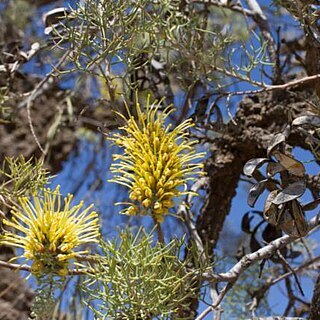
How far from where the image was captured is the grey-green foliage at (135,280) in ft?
1.85

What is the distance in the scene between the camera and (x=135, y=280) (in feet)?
1.88

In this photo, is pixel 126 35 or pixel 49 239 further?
pixel 126 35

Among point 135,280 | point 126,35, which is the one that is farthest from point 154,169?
point 126,35

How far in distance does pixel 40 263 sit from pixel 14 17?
3.96ft

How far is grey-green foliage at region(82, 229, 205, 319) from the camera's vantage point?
56 cm

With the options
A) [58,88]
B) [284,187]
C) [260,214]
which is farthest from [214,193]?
[58,88]

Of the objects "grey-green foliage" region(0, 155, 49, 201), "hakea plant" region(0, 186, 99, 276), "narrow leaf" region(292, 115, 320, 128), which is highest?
"grey-green foliage" region(0, 155, 49, 201)

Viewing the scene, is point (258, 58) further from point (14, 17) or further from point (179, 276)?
point (14, 17)

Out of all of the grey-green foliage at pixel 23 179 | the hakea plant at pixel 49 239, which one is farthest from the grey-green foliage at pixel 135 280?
the grey-green foliage at pixel 23 179

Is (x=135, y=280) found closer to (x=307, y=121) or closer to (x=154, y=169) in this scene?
(x=154, y=169)

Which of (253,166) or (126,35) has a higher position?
(126,35)

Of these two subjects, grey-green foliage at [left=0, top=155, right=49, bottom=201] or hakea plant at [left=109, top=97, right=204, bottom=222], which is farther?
grey-green foliage at [left=0, top=155, right=49, bottom=201]

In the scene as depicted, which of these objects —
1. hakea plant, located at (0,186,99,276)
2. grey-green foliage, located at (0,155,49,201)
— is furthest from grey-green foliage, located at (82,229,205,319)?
grey-green foliage, located at (0,155,49,201)

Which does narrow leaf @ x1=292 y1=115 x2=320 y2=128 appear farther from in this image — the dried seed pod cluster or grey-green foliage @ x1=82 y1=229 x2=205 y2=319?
grey-green foliage @ x1=82 y1=229 x2=205 y2=319
